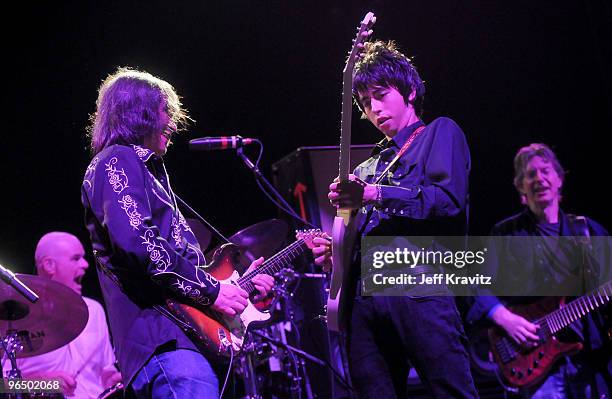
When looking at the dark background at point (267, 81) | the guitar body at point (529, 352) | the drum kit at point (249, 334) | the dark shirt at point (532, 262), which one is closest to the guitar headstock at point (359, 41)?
the drum kit at point (249, 334)

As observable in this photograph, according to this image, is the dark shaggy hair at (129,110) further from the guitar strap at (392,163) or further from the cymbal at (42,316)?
the cymbal at (42,316)

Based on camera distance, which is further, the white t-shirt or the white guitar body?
the white t-shirt

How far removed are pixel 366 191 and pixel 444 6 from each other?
14.6 feet

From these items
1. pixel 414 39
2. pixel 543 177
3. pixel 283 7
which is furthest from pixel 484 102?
A: pixel 283 7

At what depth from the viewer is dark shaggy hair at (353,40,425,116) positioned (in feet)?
10.0

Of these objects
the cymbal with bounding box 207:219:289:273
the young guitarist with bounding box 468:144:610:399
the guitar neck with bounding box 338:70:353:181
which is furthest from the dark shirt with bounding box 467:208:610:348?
the guitar neck with bounding box 338:70:353:181

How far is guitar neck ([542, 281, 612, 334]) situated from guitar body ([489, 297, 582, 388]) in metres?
0.06

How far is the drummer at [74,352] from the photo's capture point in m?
5.04

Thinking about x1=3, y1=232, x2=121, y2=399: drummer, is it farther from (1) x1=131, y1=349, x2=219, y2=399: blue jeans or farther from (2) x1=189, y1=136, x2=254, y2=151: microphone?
(1) x1=131, y1=349, x2=219, y2=399: blue jeans

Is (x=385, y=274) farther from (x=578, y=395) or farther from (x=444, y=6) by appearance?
(x=444, y=6)

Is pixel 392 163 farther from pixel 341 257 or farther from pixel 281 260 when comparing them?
pixel 281 260

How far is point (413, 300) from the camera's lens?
251 centimetres

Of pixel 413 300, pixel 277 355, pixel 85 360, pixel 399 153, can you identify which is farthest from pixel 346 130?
pixel 85 360

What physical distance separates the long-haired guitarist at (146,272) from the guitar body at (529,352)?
3075 millimetres
